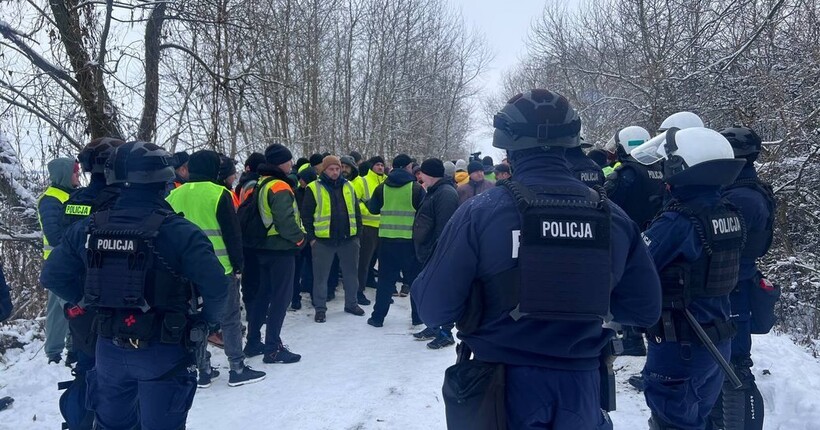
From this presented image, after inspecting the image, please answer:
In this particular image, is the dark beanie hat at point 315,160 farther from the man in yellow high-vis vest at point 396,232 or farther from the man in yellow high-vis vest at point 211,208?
the man in yellow high-vis vest at point 211,208

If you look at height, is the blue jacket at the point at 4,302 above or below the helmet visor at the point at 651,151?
below

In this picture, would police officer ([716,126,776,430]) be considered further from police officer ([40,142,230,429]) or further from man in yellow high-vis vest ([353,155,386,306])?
man in yellow high-vis vest ([353,155,386,306])

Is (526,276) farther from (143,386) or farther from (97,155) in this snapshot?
(97,155)

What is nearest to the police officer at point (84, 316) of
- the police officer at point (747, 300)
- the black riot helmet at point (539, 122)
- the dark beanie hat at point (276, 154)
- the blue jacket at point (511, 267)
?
the dark beanie hat at point (276, 154)

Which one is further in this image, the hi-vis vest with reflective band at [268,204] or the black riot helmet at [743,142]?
the hi-vis vest with reflective band at [268,204]

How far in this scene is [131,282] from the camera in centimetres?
311

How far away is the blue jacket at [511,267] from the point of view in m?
2.22

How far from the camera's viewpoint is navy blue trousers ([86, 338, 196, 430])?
3156 millimetres

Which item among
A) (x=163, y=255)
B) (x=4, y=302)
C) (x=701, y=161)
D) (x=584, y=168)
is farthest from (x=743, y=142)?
(x=4, y=302)

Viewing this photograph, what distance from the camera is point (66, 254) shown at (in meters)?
3.36

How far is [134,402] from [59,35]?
20.2 ft

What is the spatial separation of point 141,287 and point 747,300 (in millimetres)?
3805

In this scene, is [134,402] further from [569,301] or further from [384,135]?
[384,135]

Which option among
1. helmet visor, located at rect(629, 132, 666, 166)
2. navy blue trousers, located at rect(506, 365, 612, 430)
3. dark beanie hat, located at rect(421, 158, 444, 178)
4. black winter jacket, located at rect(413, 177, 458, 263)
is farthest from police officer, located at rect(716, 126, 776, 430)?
dark beanie hat, located at rect(421, 158, 444, 178)
